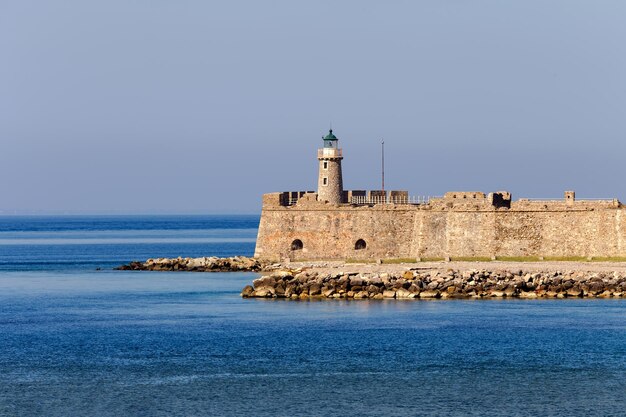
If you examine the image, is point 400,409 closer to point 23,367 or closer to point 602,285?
point 23,367

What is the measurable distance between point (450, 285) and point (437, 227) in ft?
32.7

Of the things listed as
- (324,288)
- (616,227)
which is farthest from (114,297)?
(616,227)

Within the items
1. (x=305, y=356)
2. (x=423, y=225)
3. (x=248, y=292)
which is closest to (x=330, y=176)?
(x=423, y=225)

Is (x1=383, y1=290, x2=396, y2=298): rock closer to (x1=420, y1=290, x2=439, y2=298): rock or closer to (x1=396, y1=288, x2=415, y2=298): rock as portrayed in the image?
(x1=396, y1=288, x2=415, y2=298): rock

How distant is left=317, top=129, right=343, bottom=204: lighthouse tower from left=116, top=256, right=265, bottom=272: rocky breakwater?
428 centimetres

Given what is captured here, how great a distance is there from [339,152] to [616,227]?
14.2 m

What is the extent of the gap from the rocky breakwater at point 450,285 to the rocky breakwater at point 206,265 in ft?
42.4

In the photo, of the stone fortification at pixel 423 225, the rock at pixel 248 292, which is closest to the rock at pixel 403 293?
the rock at pixel 248 292

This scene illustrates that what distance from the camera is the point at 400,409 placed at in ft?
80.9

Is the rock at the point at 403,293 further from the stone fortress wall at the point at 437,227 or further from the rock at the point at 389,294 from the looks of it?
the stone fortress wall at the point at 437,227

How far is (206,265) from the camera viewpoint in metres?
57.2

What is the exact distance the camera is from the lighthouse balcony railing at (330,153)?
56781 mm

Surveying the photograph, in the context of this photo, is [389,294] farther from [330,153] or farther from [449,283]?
[330,153]

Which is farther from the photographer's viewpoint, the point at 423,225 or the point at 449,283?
the point at 423,225
